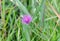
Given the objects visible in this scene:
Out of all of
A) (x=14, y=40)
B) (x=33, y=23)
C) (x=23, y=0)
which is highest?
(x=23, y=0)

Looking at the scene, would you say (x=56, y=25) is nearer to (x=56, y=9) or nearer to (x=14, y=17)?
(x=56, y=9)

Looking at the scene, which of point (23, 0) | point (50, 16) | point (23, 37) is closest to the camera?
point (23, 37)

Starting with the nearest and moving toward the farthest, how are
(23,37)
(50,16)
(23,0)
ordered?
1. (23,37)
2. (50,16)
3. (23,0)

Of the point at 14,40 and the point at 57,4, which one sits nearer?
the point at 14,40

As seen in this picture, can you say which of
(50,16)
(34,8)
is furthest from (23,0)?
(50,16)

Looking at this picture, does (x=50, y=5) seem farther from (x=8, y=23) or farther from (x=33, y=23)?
(x=8, y=23)

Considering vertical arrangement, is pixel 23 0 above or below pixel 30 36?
above
